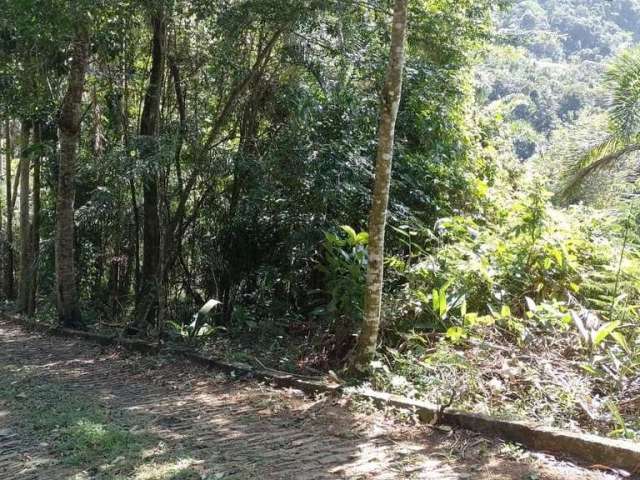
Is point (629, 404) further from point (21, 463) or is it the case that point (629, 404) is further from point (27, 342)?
point (27, 342)

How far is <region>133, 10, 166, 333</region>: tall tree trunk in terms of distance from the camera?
9.33 meters

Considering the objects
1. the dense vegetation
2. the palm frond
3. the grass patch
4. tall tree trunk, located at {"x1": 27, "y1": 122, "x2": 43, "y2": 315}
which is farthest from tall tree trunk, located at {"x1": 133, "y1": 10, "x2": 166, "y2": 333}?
the palm frond

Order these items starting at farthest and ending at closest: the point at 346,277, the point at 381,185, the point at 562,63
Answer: the point at 562,63
the point at 346,277
the point at 381,185

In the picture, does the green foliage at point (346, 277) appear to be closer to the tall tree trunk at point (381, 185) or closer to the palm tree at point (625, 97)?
the tall tree trunk at point (381, 185)

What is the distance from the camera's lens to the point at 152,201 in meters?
10.6

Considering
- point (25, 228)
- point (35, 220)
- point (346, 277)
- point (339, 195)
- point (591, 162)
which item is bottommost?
point (346, 277)

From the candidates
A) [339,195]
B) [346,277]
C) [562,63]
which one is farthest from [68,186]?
[562,63]

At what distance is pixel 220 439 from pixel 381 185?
2.74 metres

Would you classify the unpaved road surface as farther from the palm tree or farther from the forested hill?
the forested hill

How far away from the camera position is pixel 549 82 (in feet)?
183

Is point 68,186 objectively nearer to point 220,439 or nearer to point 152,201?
point 152,201

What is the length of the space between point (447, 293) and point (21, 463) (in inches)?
184

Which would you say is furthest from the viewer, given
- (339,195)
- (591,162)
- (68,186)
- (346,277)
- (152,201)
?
(591,162)

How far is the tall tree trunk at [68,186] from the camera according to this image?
33.8ft
